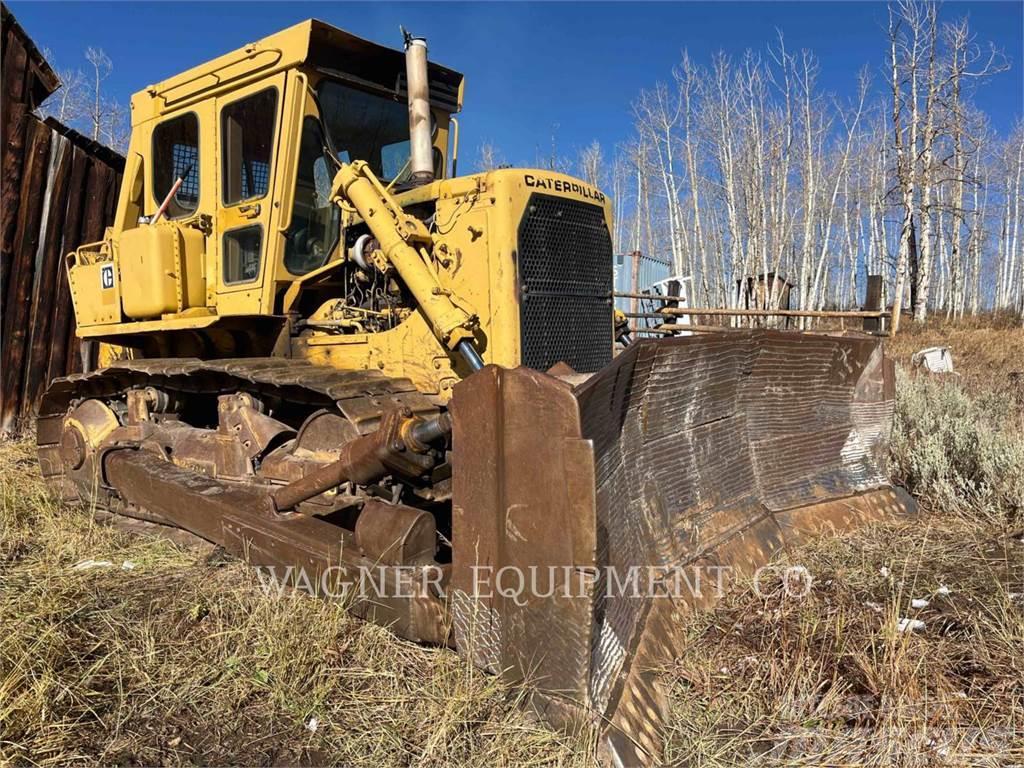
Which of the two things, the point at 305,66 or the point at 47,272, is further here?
the point at 47,272

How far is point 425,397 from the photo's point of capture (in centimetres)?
383

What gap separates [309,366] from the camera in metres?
4.09

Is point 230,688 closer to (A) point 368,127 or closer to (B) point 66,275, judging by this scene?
(A) point 368,127

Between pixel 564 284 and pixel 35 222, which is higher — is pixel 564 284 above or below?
below

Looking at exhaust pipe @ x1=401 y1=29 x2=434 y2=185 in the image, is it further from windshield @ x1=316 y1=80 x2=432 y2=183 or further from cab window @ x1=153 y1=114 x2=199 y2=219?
cab window @ x1=153 y1=114 x2=199 y2=219

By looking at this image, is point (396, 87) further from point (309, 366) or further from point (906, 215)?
point (906, 215)

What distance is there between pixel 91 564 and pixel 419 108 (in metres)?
3.17

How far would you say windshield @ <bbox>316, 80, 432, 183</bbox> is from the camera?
183 inches

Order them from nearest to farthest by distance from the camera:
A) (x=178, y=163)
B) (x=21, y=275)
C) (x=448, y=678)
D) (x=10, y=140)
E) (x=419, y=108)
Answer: (x=448, y=678) → (x=419, y=108) → (x=178, y=163) → (x=10, y=140) → (x=21, y=275)

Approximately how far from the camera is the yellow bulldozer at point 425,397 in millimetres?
2414

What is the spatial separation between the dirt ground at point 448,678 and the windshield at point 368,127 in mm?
2849

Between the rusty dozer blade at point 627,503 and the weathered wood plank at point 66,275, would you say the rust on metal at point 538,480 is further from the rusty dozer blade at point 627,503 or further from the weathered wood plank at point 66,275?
the weathered wood plank at point 66,275

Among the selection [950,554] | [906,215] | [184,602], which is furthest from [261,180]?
[906,215]

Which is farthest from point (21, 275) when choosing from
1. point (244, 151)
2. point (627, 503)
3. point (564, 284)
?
point (627, 503)
